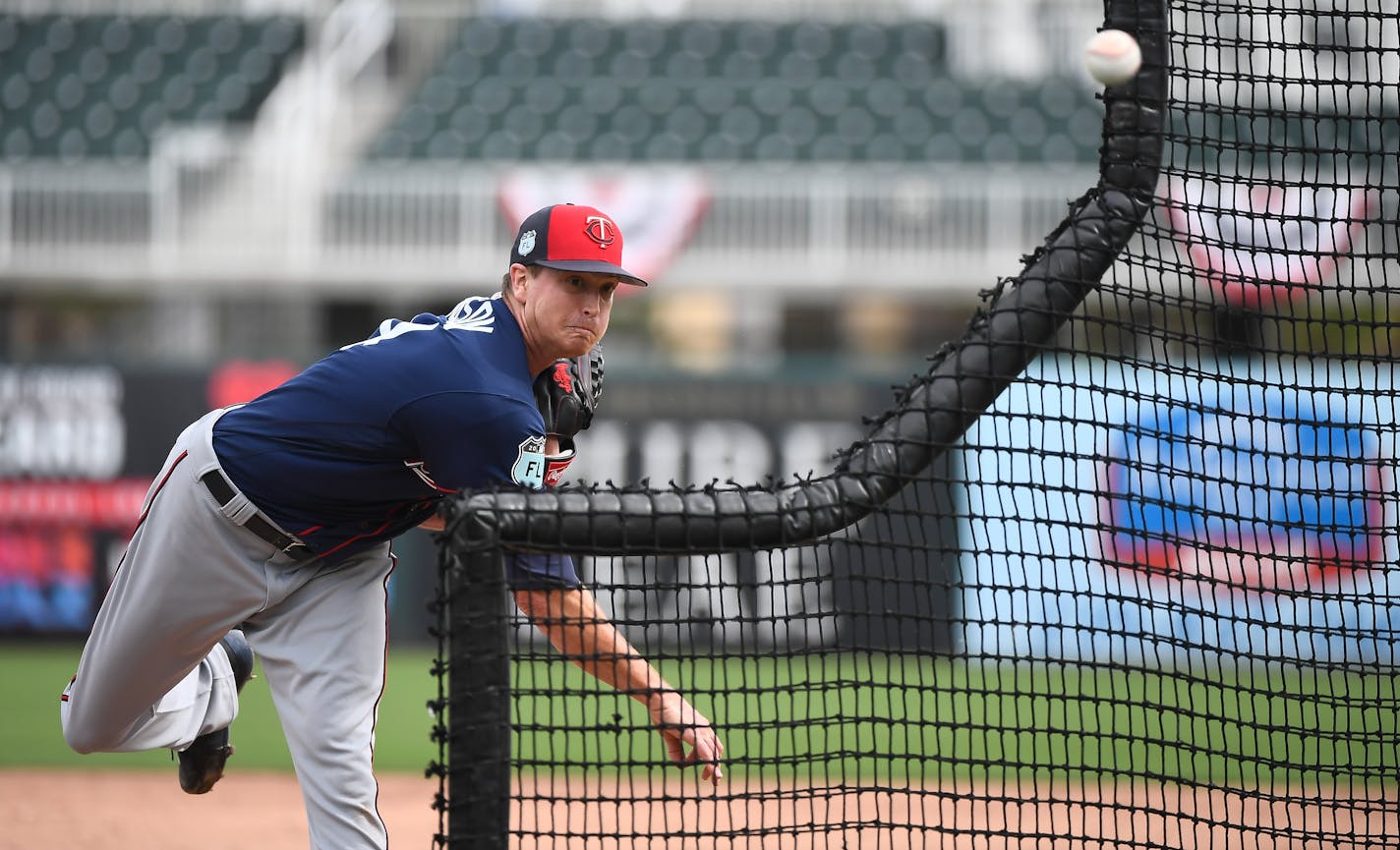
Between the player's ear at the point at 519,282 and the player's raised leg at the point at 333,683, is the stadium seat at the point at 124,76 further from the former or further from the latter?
the player's ear at the point at 519,282

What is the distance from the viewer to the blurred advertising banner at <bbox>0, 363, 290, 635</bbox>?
1233cm

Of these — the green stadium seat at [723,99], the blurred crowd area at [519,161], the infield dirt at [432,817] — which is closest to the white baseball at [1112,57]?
the infield dirt at [432,817]

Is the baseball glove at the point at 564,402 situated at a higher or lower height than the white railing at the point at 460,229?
lower

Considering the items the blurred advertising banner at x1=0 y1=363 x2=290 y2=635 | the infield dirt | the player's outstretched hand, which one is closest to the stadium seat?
the blurred advertising banner at x1=0 y1=363 x2=290 y2=635

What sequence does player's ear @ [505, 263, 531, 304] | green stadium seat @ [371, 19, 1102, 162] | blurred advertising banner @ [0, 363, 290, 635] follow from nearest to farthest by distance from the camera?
player's ear @ [505, 263, 531, 304]
blurred advertising banner @ [0, 363, 290, 635]
green stadium seat @ [371, 19, 1102, 162]

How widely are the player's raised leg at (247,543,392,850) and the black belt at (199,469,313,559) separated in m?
0.20

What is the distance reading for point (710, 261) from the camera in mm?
16766

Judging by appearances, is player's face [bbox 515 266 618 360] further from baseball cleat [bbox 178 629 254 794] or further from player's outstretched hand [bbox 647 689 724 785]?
baseball cleat [bbox 178 629 254 794]

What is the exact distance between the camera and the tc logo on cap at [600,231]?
354cm

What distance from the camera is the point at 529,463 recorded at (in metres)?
3.38

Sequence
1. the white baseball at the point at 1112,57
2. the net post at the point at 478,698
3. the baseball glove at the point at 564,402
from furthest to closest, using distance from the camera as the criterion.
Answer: the baseball glove at the point at 564,402 → the white baseball at the point at 1112,57 → the net post at the point at 478,698

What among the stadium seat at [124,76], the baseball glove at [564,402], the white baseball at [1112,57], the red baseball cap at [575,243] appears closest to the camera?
the white baseball at [1112,57]

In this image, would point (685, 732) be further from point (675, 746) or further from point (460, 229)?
point (460, 229)

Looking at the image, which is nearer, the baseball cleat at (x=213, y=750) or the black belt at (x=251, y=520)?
the black belt at (x=251, y=520)
